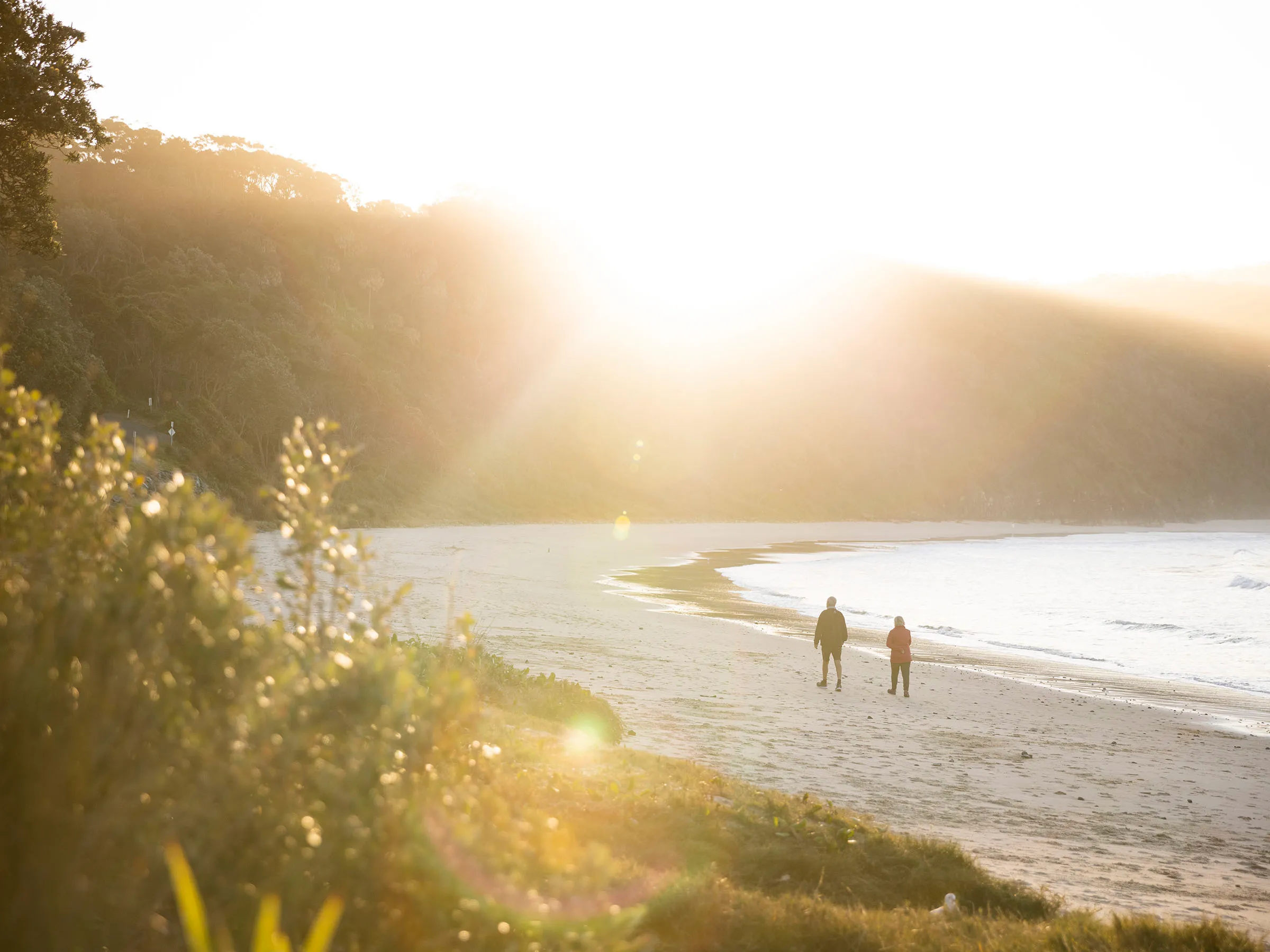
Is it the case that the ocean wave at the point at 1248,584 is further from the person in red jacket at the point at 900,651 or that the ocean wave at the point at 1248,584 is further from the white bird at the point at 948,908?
the white bird at the point at 948,908

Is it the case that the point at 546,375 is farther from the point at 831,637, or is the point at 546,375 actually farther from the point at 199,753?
the point at 199,753

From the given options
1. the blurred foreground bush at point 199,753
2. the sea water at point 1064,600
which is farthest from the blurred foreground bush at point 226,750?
the sea water at point 1064,600

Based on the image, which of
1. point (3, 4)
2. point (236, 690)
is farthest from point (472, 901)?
point (3, 4)

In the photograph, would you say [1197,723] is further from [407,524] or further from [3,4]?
[407,524]

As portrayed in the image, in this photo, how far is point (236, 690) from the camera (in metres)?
3.25

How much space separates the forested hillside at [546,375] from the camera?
62000 mm

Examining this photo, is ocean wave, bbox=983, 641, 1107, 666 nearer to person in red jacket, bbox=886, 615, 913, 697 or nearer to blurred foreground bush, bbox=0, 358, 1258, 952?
person in red jacket, bbox=886, 615, 913, 697

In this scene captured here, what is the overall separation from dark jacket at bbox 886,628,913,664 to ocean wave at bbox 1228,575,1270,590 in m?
34.1

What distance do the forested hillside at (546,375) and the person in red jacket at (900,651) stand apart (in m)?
26.4

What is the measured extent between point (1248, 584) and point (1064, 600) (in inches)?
514

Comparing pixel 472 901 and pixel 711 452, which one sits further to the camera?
pixel 711 452

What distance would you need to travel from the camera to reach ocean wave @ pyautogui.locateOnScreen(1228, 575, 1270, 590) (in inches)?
1635

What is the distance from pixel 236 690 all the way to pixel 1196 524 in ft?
514

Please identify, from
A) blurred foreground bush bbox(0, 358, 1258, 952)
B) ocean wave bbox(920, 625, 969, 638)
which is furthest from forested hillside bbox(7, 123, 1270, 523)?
blurred foreground bush bbox(0, 358, 1258, 952)
